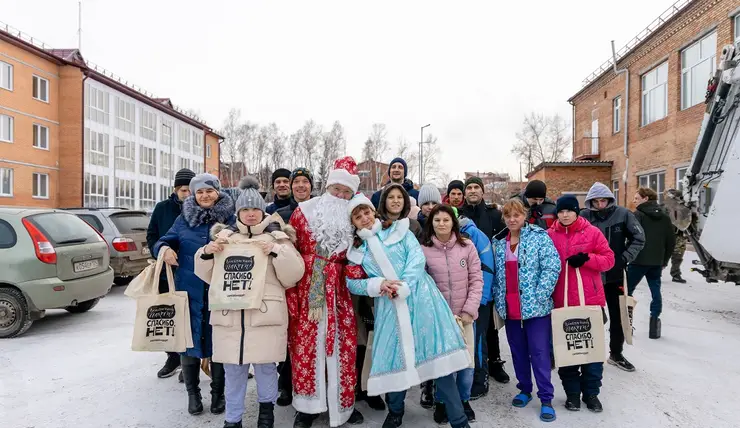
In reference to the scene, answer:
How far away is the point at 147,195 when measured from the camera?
37188mm

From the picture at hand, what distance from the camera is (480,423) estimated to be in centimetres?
357

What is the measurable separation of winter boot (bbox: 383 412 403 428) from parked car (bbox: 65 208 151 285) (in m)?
6.91

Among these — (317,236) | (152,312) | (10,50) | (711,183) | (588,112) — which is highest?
(10,50)

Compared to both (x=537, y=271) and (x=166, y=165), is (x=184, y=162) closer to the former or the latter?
(x=166, y=165)

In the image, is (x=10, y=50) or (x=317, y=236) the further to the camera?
(x=10, y=50)

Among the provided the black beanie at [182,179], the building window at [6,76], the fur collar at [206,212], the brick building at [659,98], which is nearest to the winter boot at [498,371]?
the fur collar at [206,212]

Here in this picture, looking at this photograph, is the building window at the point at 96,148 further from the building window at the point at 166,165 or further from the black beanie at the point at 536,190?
the black beanie at the point at 536,190

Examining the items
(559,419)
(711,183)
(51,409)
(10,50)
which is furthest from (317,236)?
(10,50)

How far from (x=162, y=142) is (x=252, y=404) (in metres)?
40.4

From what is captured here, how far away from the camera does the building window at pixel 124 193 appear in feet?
109

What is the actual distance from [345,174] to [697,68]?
59.4 ft

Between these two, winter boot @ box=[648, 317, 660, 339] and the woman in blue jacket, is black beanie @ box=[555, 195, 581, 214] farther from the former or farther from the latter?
winter boot @ box=[648, 317, 660, 339]

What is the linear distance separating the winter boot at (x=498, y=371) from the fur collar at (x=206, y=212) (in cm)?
295

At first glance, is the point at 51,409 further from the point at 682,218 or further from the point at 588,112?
the point at 588,112
